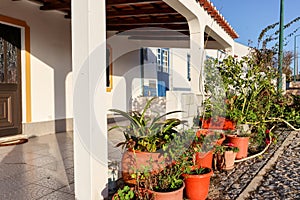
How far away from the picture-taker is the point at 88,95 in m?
1.92

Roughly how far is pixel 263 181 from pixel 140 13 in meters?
3.88

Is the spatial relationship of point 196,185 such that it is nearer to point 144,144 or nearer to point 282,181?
point 144,144

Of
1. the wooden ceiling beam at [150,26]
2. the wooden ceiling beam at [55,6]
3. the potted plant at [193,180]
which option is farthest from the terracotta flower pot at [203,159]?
the wooden ceiling beam at [150,26]

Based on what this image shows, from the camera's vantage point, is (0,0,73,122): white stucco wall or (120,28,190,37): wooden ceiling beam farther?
(120,28,190,37): wooden ceiling beam

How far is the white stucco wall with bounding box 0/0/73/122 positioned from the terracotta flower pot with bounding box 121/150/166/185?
322cm

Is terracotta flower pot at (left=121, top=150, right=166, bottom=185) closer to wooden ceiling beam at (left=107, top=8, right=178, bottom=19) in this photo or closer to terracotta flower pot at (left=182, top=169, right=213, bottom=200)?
terracotta flower pot at (left=182, top=169, right=213, bottom=200)

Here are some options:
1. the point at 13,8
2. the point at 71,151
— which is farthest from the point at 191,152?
the point at 13,8

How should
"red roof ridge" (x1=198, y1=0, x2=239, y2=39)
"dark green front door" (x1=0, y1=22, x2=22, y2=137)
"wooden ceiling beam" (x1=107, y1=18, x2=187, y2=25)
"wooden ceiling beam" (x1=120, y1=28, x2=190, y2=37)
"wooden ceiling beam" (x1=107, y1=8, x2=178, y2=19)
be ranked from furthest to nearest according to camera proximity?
"wooden ceiling beam" (x1=120, y1=28, x2=190, y2=37) < "wooden ceiling beam" (x1=107, y1=18, x2=187, y2=25) < "wooden ceiling beam" (x1=107, y1=8, x2=178, y2=19) < "red roof ridge" (x1=198, y1=0, x2=239, y2=39) < "dark green front door" (x1=0, y1=22, x2=22, y2=137)

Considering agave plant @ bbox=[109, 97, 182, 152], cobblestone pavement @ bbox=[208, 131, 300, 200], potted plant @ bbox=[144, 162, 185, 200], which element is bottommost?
cobblestone pavement @ bbox=[208, 131, 300, 200]

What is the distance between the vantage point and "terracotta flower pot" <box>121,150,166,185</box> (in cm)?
220

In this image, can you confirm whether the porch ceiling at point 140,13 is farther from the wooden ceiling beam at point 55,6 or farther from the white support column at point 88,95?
the white support column at point 88,95

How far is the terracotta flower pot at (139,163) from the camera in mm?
2203

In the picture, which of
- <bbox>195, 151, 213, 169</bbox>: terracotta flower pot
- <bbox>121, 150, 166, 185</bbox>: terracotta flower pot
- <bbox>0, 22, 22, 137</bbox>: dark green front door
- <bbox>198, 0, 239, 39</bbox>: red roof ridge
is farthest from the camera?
<bbox>198, 0, 239, 39</bbox>: red roof ridge

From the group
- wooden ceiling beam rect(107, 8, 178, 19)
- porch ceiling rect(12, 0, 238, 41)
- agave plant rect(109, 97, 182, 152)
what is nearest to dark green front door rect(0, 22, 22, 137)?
porch ceiling rect(12, 0, 238, 41)
